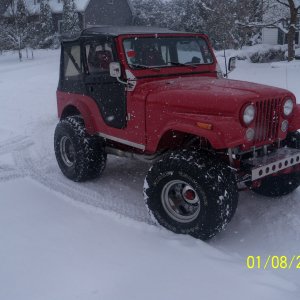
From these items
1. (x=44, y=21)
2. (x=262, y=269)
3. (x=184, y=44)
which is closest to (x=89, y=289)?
(x=262, y=269)

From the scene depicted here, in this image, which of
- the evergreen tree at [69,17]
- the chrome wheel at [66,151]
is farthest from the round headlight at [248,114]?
the evergreen tree at [69,17]

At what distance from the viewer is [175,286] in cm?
308

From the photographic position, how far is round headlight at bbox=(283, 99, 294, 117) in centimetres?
408

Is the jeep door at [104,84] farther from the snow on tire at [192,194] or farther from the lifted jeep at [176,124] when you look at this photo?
the snow on tire at [192,194]

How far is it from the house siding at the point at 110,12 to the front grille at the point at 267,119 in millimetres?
30779

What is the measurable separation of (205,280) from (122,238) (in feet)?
3.29

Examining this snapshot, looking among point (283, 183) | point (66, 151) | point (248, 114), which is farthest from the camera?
point (66, 151)

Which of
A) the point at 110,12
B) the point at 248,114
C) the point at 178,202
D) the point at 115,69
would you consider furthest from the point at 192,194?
the point at 110,12

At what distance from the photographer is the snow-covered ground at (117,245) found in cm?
304

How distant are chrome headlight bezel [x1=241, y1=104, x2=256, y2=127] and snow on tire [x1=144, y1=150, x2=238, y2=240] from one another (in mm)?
462

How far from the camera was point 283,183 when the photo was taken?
15.6 ft

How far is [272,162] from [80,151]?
2.52m

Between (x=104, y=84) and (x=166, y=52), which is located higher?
(x=166, y=52)
